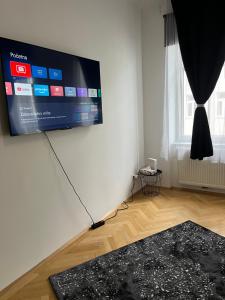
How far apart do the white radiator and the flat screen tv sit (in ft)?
Answer: 5.83

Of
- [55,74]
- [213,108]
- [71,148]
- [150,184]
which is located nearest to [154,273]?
[71,148]

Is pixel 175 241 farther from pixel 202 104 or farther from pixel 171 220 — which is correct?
pixel 202 104

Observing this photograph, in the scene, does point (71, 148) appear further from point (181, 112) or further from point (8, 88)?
point (181, 112)

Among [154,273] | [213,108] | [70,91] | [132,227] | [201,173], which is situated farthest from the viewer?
[201,173]

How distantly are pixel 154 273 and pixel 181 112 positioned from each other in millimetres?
2326

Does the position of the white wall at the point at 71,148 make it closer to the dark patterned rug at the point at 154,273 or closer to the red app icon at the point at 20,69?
the red app icon at the point at 20,69

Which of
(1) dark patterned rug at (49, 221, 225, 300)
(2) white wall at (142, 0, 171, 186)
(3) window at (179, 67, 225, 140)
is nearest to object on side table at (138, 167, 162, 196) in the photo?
(2) white wall at (142, 0, 171, 186)

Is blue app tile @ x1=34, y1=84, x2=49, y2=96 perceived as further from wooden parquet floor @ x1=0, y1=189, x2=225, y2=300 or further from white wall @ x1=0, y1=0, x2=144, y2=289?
wooden parquet floor @ x1=0, y1=189, x2=225, y2=300

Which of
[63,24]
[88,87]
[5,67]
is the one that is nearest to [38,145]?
[5,67]

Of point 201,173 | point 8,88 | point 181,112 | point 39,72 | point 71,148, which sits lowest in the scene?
point 201,173

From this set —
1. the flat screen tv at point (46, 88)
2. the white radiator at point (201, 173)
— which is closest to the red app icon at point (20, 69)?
the flat screen tv at point (46, 88)

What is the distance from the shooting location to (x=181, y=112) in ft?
11.3

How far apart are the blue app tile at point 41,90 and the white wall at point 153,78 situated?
207 centimetres

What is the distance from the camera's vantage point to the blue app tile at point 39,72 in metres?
1.86
